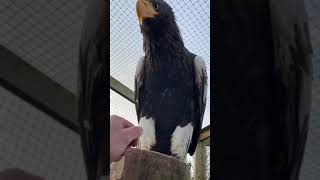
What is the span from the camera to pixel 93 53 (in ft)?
1.48

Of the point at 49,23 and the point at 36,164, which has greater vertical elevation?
the point at 49,23

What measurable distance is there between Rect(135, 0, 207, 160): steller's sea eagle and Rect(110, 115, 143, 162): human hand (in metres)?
0.01

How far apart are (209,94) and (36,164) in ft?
0.70

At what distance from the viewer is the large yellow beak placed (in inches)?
21.9

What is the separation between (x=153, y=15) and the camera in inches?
22.6

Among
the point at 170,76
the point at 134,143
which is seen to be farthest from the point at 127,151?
the point at 170,76

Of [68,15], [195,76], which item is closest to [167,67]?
[195,76]

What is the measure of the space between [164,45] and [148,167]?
0.17 meters

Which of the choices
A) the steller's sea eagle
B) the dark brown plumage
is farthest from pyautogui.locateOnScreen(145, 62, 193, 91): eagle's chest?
the dark brown plumage

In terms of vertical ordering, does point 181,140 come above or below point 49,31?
below

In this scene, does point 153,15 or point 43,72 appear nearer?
point 43,72

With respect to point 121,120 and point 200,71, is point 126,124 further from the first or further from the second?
point 200,71

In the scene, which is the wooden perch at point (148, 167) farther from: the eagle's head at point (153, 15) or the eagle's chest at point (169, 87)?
the eagle's head at point (153, 15)

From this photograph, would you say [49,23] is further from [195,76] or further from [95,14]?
[195,76]
